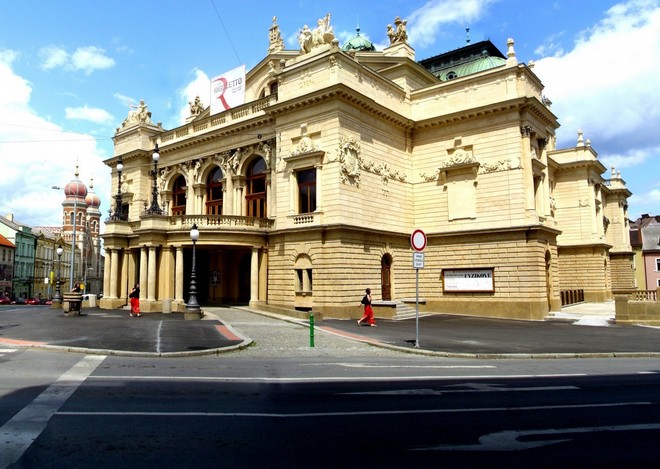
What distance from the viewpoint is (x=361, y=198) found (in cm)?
2981

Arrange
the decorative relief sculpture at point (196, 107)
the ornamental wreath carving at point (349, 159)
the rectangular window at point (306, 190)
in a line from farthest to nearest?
the decorative relief sculpture at point (196, 107) → the rectangular window at point (306, 190) → the ornamental wreath carving at point (349, 159)

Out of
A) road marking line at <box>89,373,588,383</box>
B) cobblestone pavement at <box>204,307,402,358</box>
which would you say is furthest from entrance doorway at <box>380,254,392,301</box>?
road marking line at <box>89,373,588,383</box>

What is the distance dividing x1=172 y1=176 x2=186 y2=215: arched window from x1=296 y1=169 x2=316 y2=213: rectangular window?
13.7m

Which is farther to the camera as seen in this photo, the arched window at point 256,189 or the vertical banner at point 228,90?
the vertical banner at point 228,90

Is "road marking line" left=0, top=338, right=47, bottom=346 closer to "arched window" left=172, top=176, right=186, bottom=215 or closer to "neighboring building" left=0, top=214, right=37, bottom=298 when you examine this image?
"arched window" left=172, top=176, right=186, bottom=215

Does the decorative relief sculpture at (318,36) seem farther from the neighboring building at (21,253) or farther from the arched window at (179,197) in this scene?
the neighboring building at (21,253)

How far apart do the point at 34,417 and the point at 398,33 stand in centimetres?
3619

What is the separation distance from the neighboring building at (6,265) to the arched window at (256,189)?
204 ft

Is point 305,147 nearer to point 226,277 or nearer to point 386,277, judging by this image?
point 386,277

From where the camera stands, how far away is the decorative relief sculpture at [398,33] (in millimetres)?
36875

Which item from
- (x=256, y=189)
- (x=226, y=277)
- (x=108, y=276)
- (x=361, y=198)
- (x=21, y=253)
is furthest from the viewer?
(x=21, y=253)

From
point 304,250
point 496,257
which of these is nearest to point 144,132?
point 304,250

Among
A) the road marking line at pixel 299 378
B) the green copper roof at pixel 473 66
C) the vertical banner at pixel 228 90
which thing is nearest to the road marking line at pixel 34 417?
the road marking line at pixel 299 378

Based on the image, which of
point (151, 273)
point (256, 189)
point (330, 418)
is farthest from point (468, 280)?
point (330, 418)
